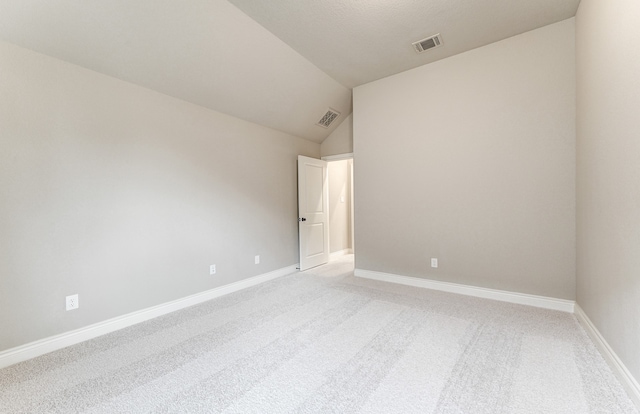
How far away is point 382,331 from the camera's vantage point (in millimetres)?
2359

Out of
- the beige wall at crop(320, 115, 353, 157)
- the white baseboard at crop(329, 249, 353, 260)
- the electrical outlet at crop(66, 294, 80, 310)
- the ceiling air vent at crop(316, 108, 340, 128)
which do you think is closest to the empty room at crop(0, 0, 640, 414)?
the electrical outlet at crop(66, 294, 80, 310)

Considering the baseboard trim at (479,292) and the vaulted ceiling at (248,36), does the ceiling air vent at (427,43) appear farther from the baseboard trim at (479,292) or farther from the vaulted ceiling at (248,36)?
the baseboard trim at (479,292)

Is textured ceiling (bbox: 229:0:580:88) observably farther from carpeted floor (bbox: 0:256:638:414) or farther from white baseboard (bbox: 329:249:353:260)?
white baseboard (bbox: 329:249:353:260)

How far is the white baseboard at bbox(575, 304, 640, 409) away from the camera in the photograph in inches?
57.9

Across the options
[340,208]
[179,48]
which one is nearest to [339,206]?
[340,208]

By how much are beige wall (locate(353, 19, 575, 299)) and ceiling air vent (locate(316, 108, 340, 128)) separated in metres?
0.56

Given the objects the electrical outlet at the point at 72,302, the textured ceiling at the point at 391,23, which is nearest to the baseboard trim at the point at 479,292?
the textured ceiling at the point at 391,23

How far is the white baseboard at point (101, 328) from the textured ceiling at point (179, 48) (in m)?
2.34

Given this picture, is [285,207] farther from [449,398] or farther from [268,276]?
[449,398]

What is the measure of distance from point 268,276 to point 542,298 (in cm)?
345

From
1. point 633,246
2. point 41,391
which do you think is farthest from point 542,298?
point 41,391

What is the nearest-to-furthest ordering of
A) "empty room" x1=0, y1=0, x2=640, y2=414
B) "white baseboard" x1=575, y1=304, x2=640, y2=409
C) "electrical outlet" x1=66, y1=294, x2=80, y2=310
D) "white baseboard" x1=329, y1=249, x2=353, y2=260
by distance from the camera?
"white baseboard" x1=575, y1=304, x2=640, y2=409, "empty room" x1=0, y1=0, x2=640, y2=414, "electrical outlet" x1=66, y1=294, x2=80, y2=310, "white baseboard" x1=329, y1=249, x2=353, y2=260

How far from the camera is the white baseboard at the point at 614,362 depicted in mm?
1470

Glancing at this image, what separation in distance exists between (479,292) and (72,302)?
419 centimetres
